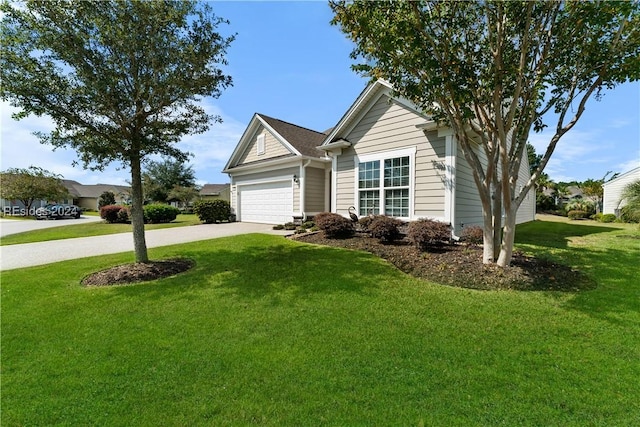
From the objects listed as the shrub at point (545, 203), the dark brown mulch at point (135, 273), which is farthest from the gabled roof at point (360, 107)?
the shrub at point (545, 203)

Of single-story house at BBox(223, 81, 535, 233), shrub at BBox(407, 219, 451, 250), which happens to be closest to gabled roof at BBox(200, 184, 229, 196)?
single-story house at BBox(223, 81, 535, 233)

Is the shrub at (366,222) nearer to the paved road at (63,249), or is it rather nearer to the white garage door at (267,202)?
the white garage door at (267,202)

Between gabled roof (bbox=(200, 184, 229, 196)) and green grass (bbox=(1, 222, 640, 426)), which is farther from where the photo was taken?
gabled roof (bbox=(200, 184, 229, 196))

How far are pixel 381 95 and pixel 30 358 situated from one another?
34.1 feet

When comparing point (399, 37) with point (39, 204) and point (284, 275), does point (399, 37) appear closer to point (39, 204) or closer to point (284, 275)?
point (284, 275)

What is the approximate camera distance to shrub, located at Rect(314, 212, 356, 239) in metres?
9.22

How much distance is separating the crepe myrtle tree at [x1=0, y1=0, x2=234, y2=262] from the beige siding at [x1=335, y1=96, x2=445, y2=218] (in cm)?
528

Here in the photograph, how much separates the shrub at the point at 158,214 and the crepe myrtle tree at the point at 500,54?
692 inches

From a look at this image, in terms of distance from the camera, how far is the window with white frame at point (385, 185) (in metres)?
9.26

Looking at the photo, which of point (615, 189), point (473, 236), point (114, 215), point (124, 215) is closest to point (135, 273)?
point (473, 236)

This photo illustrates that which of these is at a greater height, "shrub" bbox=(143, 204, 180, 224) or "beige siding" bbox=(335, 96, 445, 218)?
"beige siding" bbox=(335, 96, 445, 218)

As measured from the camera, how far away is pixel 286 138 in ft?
44.8

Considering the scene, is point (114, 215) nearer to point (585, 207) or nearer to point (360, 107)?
point (360, 107)

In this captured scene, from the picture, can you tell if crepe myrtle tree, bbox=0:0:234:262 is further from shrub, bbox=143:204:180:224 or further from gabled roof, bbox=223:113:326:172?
shrub, bbox=143:204:180:224
